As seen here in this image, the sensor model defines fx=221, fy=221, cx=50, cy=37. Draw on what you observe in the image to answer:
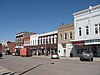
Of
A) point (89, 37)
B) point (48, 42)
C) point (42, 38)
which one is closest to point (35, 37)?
point (42, 38)

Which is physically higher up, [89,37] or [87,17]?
[87,17]

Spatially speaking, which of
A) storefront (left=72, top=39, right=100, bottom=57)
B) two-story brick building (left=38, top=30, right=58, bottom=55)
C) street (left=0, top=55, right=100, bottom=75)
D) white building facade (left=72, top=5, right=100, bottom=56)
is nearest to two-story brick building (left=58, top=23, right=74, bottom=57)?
white building facade (left=72, top=5, right=100, bottom=56)

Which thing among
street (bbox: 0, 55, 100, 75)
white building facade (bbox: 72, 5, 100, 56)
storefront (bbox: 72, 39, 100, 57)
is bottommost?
street (bbox: 0, 55, 100, 75)

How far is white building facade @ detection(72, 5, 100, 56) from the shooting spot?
45.5 metres

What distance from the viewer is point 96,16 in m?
45.6

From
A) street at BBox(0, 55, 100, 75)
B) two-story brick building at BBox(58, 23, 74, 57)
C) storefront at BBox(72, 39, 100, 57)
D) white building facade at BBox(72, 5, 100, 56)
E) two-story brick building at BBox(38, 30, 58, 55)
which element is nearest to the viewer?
street at BBox(0, 55, 100, 75)

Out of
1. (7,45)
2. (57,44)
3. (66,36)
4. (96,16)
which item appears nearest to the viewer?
(96,16)

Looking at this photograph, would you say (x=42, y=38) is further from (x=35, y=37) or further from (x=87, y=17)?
(x=87, y=17)

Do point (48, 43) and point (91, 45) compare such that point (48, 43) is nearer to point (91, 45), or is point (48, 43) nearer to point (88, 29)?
point (88, 29)

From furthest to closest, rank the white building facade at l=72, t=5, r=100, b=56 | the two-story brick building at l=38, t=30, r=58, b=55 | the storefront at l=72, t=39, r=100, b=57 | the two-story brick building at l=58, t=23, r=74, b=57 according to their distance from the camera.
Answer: the two-story brick building at l=38, t=30, r=58, b=55 → the two-story brick building at l=58, t=23, r=74, b=57 → the white building facade at l=72, t=5, r=100, b=56 → the storefront at l=72, t=39, r=100, b=57

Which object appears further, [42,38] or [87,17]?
[42,38]

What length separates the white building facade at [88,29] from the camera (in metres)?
45.5

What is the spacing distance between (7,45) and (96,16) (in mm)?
93160

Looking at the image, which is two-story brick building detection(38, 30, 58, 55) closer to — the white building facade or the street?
the white building facade
